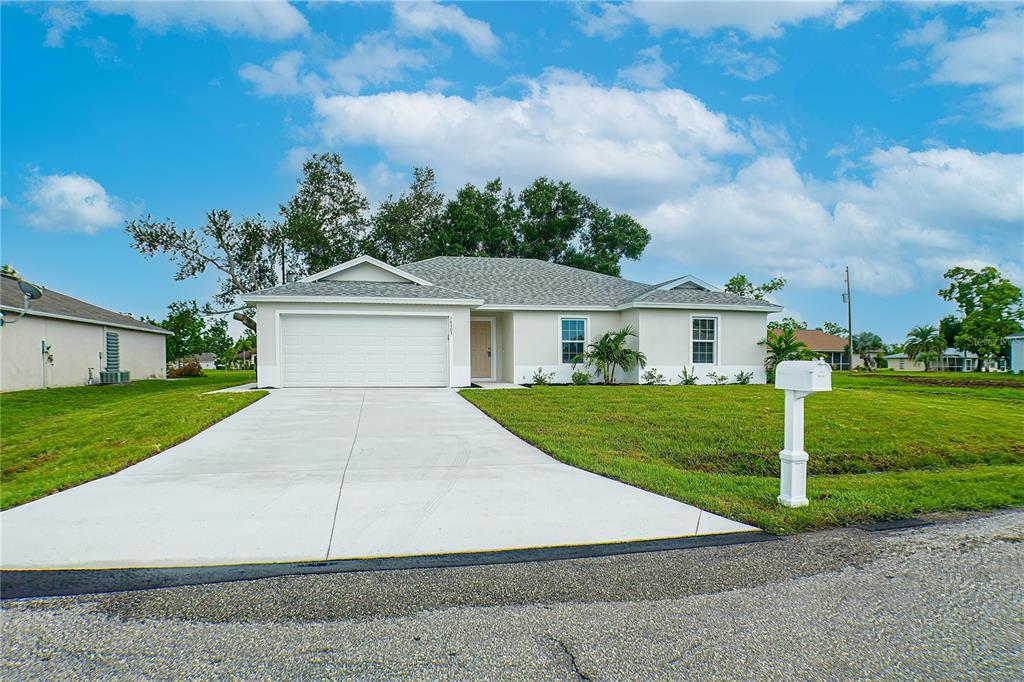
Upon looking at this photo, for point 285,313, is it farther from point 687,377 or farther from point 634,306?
point 687,377

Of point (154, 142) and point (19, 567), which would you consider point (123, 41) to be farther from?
point (19, 567)

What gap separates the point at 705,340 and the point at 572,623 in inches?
689

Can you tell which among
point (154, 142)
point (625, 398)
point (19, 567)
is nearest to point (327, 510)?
point (19, 567)

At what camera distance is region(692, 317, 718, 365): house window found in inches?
758

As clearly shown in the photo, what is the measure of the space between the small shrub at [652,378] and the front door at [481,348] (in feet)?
17.7

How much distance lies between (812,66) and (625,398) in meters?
10.3

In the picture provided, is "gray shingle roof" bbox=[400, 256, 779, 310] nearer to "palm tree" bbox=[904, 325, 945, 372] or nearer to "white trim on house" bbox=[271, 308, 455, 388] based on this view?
"white trim on house" bbox=[271, 308, 455, 388]

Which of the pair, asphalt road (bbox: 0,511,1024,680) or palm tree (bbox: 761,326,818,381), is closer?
asphalt road (bbox: 0,511,1024,680)

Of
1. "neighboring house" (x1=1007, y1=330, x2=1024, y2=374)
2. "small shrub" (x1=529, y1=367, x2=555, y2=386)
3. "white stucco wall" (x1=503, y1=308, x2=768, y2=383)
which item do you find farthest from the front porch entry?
"neighboring house" (x1=1007, y1=330, x2=1024, y2=374)

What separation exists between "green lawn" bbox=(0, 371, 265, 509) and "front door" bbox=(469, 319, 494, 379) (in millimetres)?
8105

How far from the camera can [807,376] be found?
506 cm

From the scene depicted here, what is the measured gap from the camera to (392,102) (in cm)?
2045

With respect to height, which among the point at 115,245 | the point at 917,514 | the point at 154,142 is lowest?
the point at 917,514

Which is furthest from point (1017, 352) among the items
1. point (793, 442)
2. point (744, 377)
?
point (793, 442)
